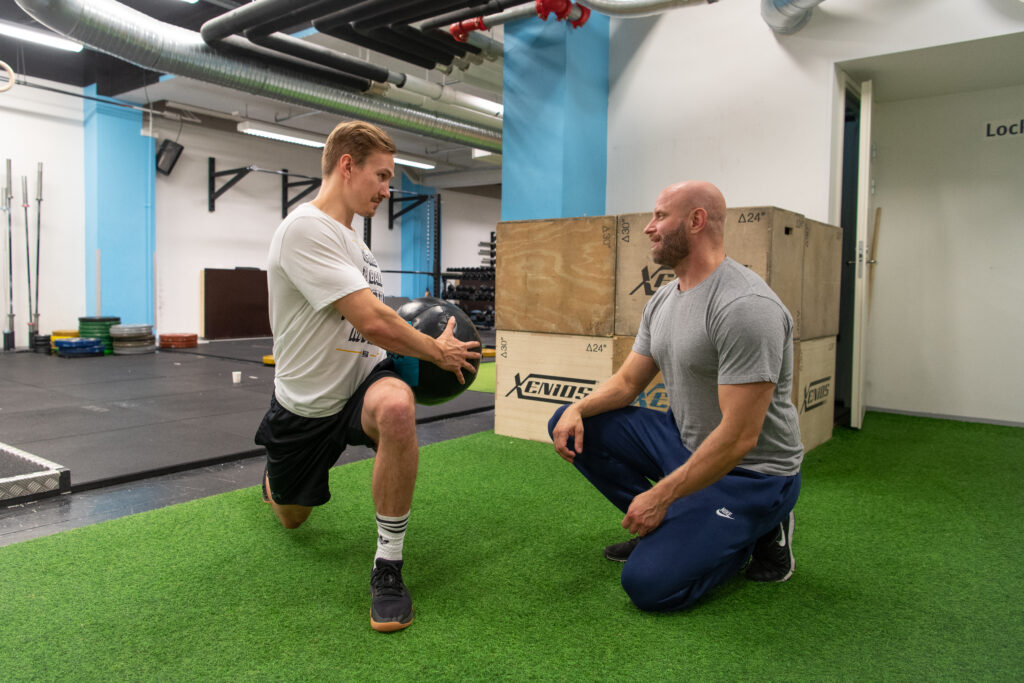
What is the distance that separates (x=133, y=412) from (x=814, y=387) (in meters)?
3.83

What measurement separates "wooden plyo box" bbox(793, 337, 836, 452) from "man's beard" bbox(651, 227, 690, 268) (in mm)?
1543

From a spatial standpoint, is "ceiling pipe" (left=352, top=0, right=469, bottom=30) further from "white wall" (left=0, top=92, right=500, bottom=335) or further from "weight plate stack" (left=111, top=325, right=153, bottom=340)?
"white wall" (left=0, top=92, right=500, bottom=335)

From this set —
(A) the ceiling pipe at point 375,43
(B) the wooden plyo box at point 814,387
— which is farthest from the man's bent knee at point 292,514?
(A) the ceiling pipe at point 375,43

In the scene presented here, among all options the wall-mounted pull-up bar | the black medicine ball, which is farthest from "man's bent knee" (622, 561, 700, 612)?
the wall-mounted pull-up bar

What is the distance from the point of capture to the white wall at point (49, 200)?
7672mm

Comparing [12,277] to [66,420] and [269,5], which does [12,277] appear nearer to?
[66,420]

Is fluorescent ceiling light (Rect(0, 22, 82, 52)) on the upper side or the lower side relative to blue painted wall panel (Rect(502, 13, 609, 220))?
upper

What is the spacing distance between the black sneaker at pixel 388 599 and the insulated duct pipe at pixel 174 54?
13.7 ft

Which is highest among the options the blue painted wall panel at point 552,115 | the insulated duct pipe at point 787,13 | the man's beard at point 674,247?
the insulated duct pipe at point 787,13

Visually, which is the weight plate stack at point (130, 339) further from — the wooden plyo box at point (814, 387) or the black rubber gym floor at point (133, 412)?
the wooden plyo box at point (814, 387)

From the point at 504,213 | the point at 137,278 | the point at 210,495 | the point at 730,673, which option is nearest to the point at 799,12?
the point at 504,213

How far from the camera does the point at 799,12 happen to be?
348 centimetres

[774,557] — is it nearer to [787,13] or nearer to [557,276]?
[557,276]

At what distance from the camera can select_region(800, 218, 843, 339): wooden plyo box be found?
125 inches
